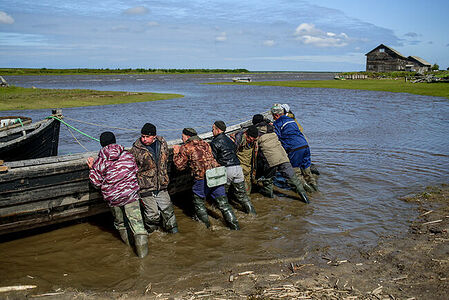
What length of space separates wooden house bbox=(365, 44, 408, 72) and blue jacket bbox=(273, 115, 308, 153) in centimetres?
7888

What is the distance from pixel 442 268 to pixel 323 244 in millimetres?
1836

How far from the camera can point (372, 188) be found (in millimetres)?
9328

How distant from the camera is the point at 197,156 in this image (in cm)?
682

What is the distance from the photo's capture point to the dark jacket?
723 centimetres

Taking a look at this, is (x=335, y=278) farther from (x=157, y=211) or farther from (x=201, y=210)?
(x=157, y=211)

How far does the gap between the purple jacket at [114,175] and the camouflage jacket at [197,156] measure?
1.28 m

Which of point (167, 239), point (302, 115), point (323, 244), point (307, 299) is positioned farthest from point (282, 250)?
point (302, 115)

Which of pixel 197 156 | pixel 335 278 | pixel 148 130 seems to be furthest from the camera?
pixel 197 156

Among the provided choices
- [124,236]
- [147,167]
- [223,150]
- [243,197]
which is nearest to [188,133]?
[223,150]

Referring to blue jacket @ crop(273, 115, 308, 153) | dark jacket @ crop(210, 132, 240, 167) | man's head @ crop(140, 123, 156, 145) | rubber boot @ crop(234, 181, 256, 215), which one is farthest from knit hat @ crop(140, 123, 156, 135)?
blue jacket @ crop(273, 115, 308, 153)

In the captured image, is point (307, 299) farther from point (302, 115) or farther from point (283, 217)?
point (302, 115)

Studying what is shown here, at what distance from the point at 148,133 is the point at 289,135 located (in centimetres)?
416

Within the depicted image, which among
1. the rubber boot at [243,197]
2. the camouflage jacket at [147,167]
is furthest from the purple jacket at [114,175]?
the rubber boot at [243,197]

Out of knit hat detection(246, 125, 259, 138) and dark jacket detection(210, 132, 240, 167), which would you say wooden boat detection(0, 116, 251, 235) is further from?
knit hat detection(246, 125, 259, 138)
